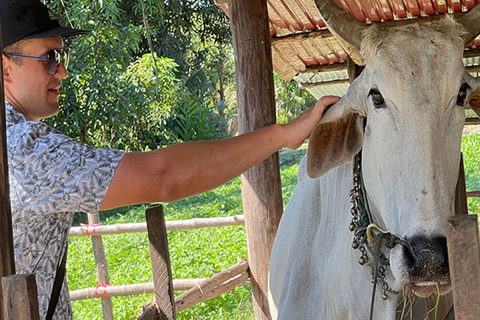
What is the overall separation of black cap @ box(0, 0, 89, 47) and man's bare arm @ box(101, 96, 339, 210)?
0.64 m

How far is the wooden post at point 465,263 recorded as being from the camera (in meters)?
1.56

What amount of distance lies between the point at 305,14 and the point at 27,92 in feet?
13.0

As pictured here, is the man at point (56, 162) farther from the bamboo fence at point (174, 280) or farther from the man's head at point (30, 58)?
the bamboo fence at point (174, 280)

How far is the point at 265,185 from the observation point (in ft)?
15.8

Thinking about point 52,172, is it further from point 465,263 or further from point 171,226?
point 171,226

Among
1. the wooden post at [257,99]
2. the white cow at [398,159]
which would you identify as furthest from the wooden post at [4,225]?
the wooden post at [257,99]

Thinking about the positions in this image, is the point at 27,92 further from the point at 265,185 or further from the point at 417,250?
the point at 265,185

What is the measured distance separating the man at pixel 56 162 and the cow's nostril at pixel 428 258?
2.23ft

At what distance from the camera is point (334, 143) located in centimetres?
264

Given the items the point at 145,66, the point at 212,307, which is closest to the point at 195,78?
the point at 145,66

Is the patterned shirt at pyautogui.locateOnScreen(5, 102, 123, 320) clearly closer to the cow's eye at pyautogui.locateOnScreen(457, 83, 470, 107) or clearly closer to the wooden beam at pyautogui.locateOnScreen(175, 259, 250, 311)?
the cow's eye at pyautogui.locateOnScreen(457, 83, 470, 107)

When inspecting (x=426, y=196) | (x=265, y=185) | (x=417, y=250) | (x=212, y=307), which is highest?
(x=426, y=196)

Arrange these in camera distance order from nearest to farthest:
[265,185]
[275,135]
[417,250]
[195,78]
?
[417,250] < [275,135] < [265,185] < [195,78]

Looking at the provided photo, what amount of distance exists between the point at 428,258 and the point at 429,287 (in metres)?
0.14
